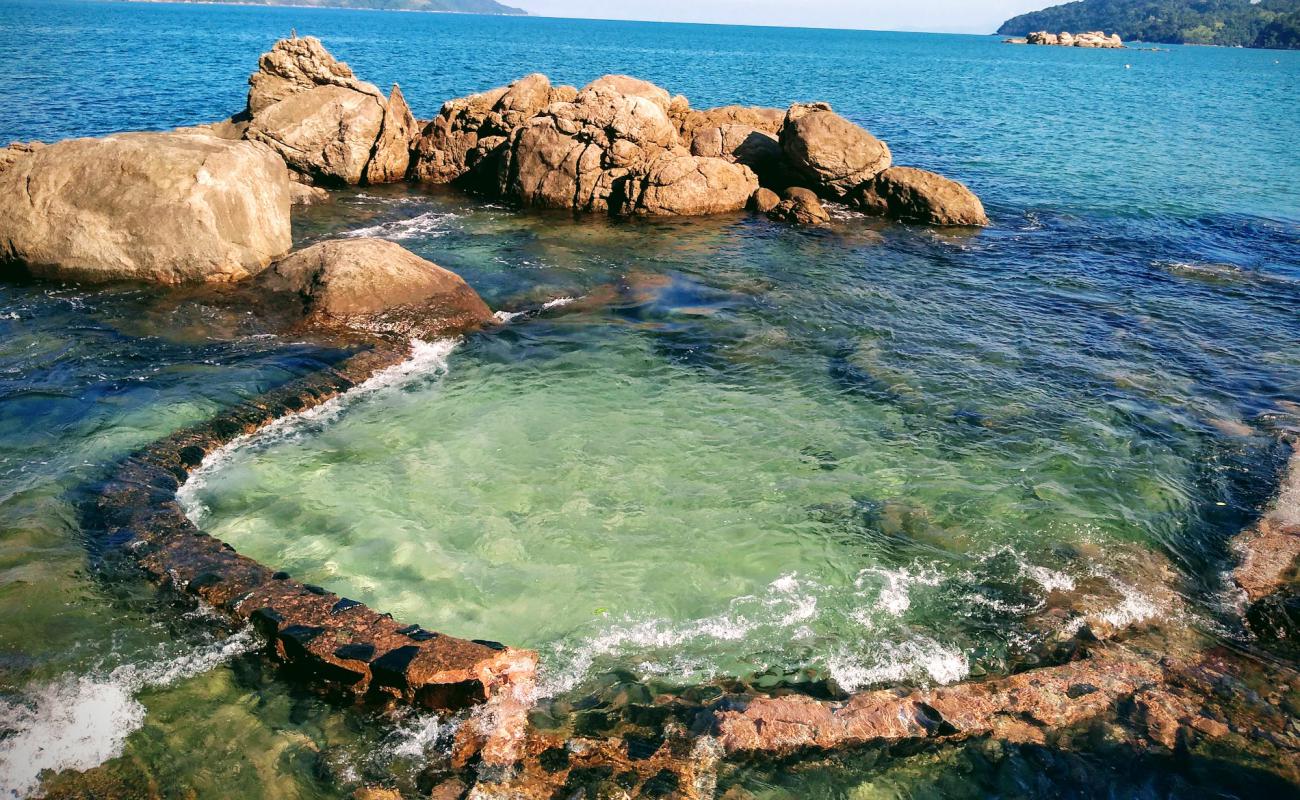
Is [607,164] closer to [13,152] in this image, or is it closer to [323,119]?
[323,119]

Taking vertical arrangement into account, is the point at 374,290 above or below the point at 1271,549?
above

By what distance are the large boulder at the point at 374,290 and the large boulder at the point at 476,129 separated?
1128 centimetres

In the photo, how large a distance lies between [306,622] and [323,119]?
21234 mm

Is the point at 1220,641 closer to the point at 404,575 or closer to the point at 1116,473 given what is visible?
the point at 1116,473

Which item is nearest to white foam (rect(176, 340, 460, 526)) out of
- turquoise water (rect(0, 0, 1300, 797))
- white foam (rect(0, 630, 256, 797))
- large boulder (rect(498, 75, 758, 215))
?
turquoise water (rect(0, 0, 1300, 797))

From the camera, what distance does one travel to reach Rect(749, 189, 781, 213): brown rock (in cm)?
2361

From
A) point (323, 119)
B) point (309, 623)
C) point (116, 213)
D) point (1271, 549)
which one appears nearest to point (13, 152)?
point (116, 213)

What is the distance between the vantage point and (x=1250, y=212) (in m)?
25.5

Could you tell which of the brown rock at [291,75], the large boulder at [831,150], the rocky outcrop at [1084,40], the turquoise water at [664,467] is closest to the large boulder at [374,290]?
the turquoise water at [664,467]

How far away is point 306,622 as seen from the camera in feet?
21.2

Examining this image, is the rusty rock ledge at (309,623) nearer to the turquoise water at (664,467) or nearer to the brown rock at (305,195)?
the turquoise water at (664,467)

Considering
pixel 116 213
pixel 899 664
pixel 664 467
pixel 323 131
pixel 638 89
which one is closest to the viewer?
pixel 899 664

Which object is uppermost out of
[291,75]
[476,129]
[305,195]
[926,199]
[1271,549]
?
[291,75]

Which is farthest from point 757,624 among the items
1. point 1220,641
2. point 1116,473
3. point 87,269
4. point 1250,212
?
point 1250,212
